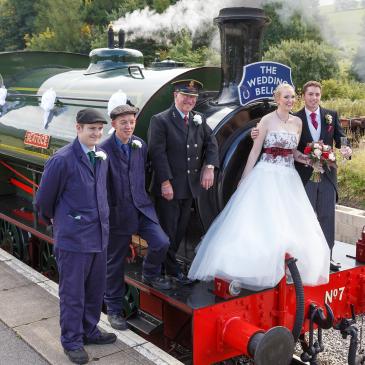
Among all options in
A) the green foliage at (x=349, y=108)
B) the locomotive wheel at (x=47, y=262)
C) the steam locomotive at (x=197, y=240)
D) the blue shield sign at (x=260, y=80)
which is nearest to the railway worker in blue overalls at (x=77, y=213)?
the steam locomotive at (x=197, y=240)

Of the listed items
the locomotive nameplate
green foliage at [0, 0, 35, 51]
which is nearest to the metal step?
the locomotive nameplate

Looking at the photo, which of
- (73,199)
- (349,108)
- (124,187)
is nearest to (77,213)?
(73,199)

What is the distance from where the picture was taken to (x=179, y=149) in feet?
12.5

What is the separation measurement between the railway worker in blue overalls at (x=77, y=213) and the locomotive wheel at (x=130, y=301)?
2.57 ft

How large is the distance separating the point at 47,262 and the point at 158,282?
2.39 meters

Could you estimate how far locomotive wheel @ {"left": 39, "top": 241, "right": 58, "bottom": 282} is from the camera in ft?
18.3

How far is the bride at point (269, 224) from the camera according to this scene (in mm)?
3521

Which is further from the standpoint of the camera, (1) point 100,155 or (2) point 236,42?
(2) point 236,42

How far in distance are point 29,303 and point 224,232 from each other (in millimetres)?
1655

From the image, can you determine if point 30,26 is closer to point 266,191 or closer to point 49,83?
point 49,83

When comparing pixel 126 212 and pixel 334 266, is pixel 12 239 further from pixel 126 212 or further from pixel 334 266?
pixel 334 266

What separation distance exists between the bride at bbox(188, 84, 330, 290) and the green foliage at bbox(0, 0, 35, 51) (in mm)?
44186

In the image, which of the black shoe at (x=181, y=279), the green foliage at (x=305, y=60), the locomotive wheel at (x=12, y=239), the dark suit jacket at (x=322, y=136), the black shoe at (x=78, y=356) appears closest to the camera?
the black shoe at (x=78, y=356)

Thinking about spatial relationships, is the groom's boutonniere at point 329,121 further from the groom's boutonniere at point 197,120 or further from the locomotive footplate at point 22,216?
the locomotive footplate at point 22,216
